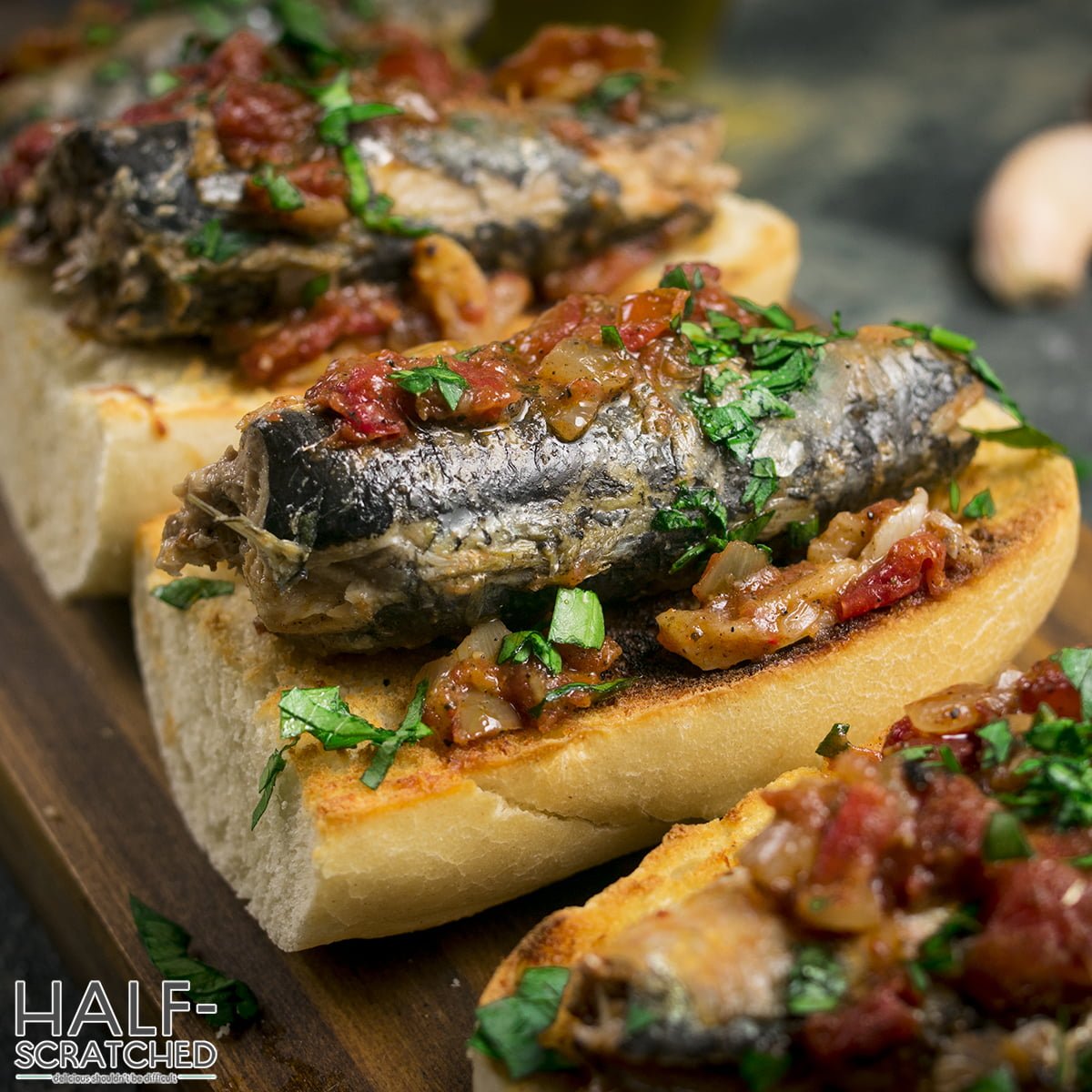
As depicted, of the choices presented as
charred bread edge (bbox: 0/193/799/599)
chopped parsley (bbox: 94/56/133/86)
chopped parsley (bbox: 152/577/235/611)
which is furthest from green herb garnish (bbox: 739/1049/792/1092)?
chopped parsley (bbox: 94/56/133/86)

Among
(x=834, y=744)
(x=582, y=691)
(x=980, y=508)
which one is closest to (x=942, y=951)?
(x=834, y=744)

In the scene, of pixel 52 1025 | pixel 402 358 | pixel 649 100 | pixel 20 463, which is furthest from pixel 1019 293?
pixel 52 1025

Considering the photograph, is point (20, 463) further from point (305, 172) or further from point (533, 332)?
point (533, 332)

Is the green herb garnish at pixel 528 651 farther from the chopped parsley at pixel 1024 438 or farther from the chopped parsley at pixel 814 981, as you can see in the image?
the chopped parsley at pixel 1024 438

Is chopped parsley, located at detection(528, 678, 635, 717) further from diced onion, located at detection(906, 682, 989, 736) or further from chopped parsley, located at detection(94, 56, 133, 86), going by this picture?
chopped parsley, located at detection(94, 56, 133, 86)

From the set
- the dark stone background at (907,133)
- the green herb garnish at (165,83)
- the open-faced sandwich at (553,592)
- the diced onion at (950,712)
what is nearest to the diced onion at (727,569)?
the open-faced sandwich at (553,592)

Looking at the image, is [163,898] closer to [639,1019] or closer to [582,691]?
[582,691]
